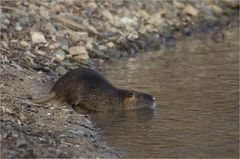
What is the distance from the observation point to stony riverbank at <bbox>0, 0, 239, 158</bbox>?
713cm

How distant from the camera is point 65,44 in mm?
13016

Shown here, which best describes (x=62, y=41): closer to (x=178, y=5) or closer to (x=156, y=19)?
(x=156, y=19)

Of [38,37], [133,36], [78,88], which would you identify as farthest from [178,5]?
[78,88]

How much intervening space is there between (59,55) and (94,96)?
291cm

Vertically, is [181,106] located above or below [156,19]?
below

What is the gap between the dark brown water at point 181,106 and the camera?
7594 mm

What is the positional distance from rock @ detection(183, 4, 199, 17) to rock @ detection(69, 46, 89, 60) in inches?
228

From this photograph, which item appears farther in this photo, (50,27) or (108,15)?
(108,15)

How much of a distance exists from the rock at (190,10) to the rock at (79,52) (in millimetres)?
5787

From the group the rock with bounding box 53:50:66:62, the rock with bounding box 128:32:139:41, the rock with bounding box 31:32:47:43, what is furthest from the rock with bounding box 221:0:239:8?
the rock with bounding box 53:50:66:62

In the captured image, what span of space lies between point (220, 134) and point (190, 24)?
9933 mm

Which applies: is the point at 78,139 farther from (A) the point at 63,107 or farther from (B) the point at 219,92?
(B) the point at 219,92

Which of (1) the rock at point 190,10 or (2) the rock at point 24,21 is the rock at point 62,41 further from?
(1) the rock at point 190,10

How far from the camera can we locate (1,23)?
1277cm
